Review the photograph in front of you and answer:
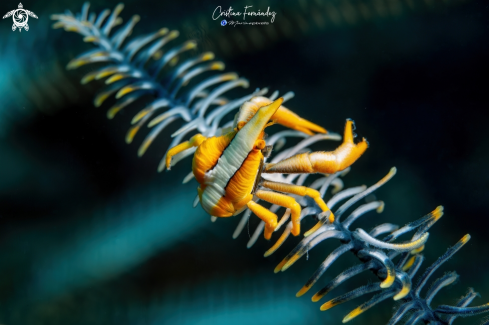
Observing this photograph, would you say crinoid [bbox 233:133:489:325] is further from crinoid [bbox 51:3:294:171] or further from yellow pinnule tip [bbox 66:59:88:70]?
yellow pinnule tip [bbox 66:59:88:70]

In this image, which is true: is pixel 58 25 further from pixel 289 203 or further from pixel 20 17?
pixel 289 203

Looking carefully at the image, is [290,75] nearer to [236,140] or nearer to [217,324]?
[236,140]

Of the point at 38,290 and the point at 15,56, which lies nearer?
the point at 38,290

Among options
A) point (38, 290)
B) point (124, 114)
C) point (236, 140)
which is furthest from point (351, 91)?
point (38, 290)

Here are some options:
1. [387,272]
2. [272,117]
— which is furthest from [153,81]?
[387,272]

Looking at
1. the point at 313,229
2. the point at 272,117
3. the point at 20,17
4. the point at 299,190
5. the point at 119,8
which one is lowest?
the point at 313,229

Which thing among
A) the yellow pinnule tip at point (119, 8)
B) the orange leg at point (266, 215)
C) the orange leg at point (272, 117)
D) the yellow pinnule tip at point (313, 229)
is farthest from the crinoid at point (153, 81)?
the yellow pinnule tip at point (313, 229)

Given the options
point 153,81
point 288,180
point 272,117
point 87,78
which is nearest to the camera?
point 272,117

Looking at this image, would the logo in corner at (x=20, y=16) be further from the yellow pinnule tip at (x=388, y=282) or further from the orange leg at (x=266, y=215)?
the yellow pinnule tip at (x=388, y=282)
